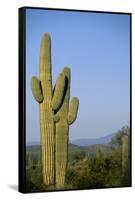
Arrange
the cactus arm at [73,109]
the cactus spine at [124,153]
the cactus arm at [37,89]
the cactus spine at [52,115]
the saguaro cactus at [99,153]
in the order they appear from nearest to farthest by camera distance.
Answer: the cactus arm at [37,89]
the cactus spine at [52,115]
the cactus arm at [73,109]
the saguaro cactus at [99,153]
the cactus spine at [124,153]

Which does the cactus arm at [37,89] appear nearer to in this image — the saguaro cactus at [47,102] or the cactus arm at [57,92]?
the saguaro cactus at [47,102]

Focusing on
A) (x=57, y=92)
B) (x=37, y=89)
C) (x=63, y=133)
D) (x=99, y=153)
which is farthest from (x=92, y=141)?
(x=37, y=89)

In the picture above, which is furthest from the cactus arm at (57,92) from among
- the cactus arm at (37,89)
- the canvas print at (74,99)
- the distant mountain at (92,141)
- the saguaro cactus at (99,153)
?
the saguaro cactus at (99,153)

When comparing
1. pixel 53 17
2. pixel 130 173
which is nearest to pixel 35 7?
pixel 53 17

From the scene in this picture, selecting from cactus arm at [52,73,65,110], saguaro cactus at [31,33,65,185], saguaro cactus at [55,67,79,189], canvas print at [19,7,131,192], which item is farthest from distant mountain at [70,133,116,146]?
cactus arm at [52,73,65,110]

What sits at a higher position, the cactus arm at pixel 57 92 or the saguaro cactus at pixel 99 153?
the cactus arm at pixel 57 92

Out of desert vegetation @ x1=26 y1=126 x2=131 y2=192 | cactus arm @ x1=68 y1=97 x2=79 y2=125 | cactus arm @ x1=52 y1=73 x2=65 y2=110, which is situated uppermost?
cactus arm @ x1=52 y1=73 x2=65 y2=110

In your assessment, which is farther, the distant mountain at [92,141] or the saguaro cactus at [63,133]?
the distant mountain at [92,141]

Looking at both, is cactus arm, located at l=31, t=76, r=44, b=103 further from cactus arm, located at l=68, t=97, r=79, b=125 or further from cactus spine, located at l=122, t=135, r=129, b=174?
cactus spine, located at l=122, t=135, r=129, b=174

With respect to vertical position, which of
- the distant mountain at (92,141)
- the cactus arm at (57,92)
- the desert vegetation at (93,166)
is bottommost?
the desert vegetation at (93,166)
